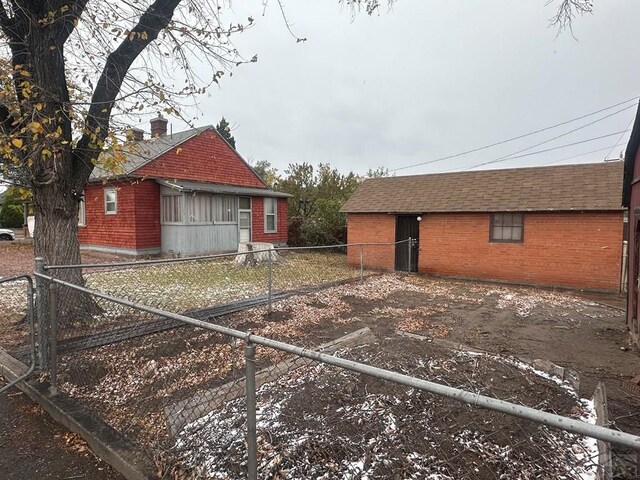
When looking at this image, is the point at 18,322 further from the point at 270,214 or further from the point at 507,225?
the point at 270,214

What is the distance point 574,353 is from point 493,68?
12.0m

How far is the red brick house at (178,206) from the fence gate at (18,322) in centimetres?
676

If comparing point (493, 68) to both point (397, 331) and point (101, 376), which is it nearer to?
point (397, 331)

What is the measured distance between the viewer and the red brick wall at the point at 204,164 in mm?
16812

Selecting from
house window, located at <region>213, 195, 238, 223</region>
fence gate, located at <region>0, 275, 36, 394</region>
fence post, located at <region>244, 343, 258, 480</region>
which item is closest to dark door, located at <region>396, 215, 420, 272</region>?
house window, located at <region>213, 195, 238, 223</region>

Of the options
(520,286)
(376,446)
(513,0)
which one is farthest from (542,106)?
(376,446)

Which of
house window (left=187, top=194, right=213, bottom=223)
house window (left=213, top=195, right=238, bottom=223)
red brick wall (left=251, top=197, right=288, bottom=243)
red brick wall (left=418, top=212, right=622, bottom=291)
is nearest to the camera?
red brick wall (left=418, top=212, right=622, bottom=291)

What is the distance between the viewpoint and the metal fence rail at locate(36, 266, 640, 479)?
1.55 metres

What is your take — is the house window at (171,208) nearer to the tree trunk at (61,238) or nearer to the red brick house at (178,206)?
the red brick house at (178,206)

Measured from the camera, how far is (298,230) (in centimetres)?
2236

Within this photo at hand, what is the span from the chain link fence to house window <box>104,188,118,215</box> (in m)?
11.9

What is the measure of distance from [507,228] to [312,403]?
11490mm

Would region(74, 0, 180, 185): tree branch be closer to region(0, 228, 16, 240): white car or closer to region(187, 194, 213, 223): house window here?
region(187, 194, 213, 223): house window

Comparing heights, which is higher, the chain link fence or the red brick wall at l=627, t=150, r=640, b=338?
the red brick wall at l=627, t=150, r=640, b=338
